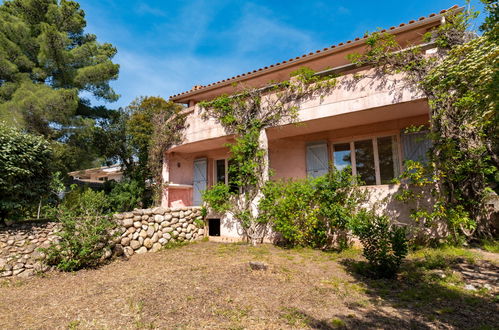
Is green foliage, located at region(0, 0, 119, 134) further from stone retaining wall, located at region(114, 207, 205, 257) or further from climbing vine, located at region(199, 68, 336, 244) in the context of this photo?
climbing vine, located at region(199, 68, 336, 244)

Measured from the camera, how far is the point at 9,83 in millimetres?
10422

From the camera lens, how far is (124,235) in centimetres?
672

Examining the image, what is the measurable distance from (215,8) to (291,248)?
806 cm

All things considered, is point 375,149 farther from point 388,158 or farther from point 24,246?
point 24,246

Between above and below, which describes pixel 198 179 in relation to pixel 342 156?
below

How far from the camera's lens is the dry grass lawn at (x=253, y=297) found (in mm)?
2959

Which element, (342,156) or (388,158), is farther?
(342,156)

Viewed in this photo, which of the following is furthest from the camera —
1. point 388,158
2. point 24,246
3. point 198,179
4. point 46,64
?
point 198,179

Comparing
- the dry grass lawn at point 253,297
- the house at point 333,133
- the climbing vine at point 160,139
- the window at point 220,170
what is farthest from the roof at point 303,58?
the dry grass lawn at point 253,297

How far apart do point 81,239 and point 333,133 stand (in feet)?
25.8

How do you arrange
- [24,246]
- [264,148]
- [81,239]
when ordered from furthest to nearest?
[264,148]
[24,246]
[81,239]

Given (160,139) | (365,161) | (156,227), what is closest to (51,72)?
(160,139)

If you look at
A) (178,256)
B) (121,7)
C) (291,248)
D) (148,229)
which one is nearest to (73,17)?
(121,7)

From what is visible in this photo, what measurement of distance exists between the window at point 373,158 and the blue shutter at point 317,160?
50 centimetres
